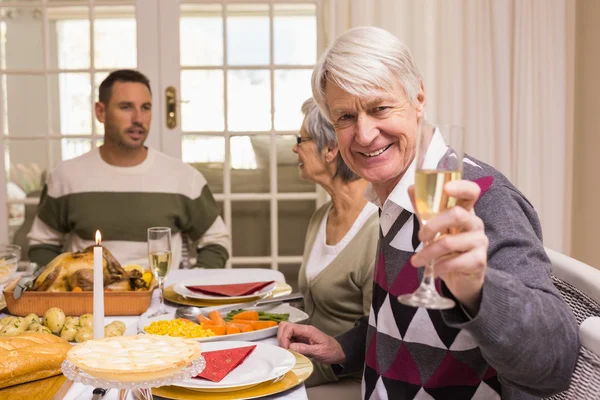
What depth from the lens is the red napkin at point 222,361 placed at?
1.25 meters

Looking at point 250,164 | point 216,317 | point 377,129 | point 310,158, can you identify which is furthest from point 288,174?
point 377,129

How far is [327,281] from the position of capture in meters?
2.10

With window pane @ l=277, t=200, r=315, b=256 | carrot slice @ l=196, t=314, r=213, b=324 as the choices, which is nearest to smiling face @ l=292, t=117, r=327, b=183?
carrot slice @ l=196, t=314, r=213, b=324

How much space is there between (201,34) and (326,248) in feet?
7.06

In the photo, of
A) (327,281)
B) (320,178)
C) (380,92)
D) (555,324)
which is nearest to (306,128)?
(320,178)

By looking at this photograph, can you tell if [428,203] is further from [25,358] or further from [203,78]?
[203,78]

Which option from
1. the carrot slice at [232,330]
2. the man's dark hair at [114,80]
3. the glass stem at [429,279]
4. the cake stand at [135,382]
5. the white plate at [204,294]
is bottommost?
the white plate at [204,294]

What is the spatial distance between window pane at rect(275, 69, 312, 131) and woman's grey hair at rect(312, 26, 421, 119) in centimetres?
266

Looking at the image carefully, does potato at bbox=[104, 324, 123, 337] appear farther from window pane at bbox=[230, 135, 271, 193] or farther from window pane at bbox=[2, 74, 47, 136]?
window pane at bbox=[2, 74, 47, 136]

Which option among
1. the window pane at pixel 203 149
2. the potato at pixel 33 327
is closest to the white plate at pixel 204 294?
the potato at pixel 33 327

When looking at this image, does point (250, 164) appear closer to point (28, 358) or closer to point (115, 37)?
point (115, 37)

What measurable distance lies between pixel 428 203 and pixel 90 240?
2522 mm

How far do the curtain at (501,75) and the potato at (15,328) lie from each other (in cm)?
252

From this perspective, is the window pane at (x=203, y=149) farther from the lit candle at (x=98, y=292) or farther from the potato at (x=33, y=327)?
the lit candle at (x=98, y=292)
